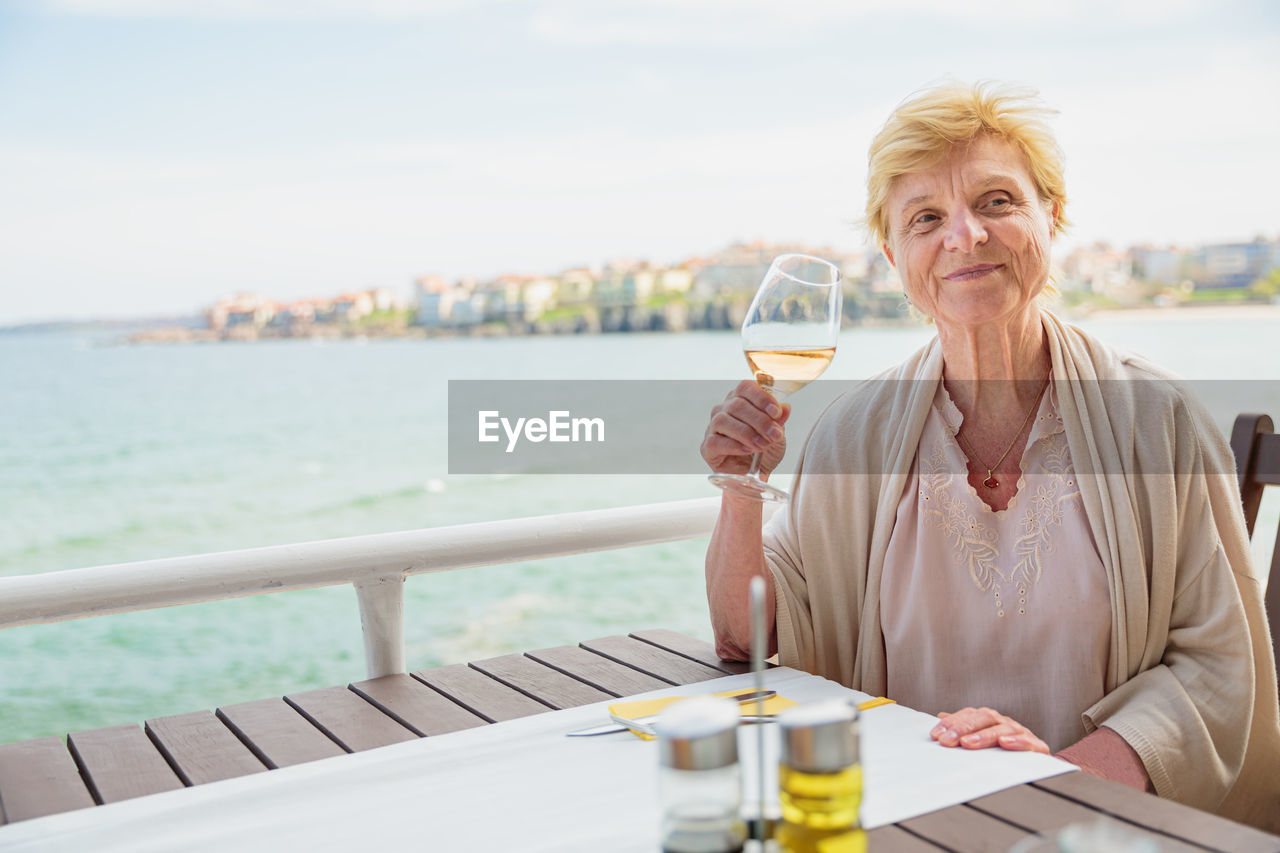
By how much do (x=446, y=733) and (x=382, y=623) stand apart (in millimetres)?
529

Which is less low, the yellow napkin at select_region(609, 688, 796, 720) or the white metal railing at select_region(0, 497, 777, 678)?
the white metal railing at select_region(0, 497, 777, 678)

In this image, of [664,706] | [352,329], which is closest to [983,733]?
[664,706]

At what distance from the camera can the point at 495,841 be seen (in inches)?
38.1

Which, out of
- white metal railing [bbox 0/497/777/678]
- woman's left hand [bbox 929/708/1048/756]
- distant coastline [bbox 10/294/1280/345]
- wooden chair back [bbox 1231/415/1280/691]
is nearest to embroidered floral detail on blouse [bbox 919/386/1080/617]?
wooden chair back [bbox 1231/415/1280/691]

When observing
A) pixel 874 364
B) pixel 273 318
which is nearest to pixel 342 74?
pixel 273 318

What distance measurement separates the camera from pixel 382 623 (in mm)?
1799

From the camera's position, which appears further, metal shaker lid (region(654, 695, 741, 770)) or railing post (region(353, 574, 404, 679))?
railing post (region(353, 574, 404, 679))

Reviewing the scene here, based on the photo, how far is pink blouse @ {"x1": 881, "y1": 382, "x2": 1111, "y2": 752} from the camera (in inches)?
63.5

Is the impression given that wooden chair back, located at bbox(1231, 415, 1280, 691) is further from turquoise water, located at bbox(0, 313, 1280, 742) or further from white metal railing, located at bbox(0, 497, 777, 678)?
turquoise water, located at bbox(0, 313, 1280, 742)

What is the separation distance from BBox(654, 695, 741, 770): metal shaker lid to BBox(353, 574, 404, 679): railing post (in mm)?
1189

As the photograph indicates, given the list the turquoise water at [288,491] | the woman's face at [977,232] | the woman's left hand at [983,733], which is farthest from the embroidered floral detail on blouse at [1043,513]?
the turquoise water at [288,491]

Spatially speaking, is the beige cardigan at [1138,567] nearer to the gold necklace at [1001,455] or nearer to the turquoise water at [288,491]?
the gold necklace at [1001,455]

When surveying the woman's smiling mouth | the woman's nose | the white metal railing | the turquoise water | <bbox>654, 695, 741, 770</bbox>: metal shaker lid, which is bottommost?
the turquoise water

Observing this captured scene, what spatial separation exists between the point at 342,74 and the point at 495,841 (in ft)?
118
